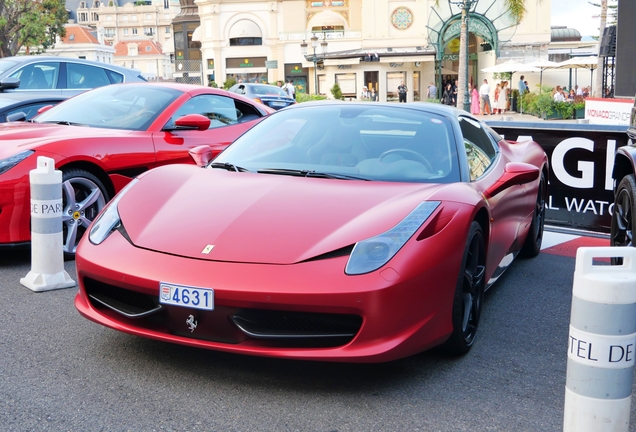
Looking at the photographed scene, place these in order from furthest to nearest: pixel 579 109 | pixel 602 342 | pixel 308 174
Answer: pixel 579 109, pixel 308 174, pixel 602 342

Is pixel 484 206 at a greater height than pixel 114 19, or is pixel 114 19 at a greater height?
pixel 114 19

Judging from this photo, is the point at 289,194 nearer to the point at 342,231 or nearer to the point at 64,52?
the point at 342,231

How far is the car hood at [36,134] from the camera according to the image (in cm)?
556

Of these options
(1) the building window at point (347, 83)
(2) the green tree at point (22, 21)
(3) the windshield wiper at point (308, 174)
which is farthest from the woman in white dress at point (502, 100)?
(3) the windshield wiper at point (308, 174)

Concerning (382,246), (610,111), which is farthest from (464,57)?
(382,246)

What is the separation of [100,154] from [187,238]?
2.66 meters

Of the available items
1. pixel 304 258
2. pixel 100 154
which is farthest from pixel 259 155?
pixel 100 154

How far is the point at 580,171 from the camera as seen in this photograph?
7098mm

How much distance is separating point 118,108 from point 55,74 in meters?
4.03

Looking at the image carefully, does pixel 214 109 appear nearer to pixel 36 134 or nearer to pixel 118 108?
pixel 118 108

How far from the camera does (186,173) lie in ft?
13.9

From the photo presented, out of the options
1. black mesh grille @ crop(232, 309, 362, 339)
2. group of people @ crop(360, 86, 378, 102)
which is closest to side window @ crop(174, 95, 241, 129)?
black mesh grille @ crop(232, 309, 362, 339)

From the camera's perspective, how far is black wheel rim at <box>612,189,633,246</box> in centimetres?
466

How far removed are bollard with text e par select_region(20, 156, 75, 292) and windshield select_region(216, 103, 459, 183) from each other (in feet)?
3.77
